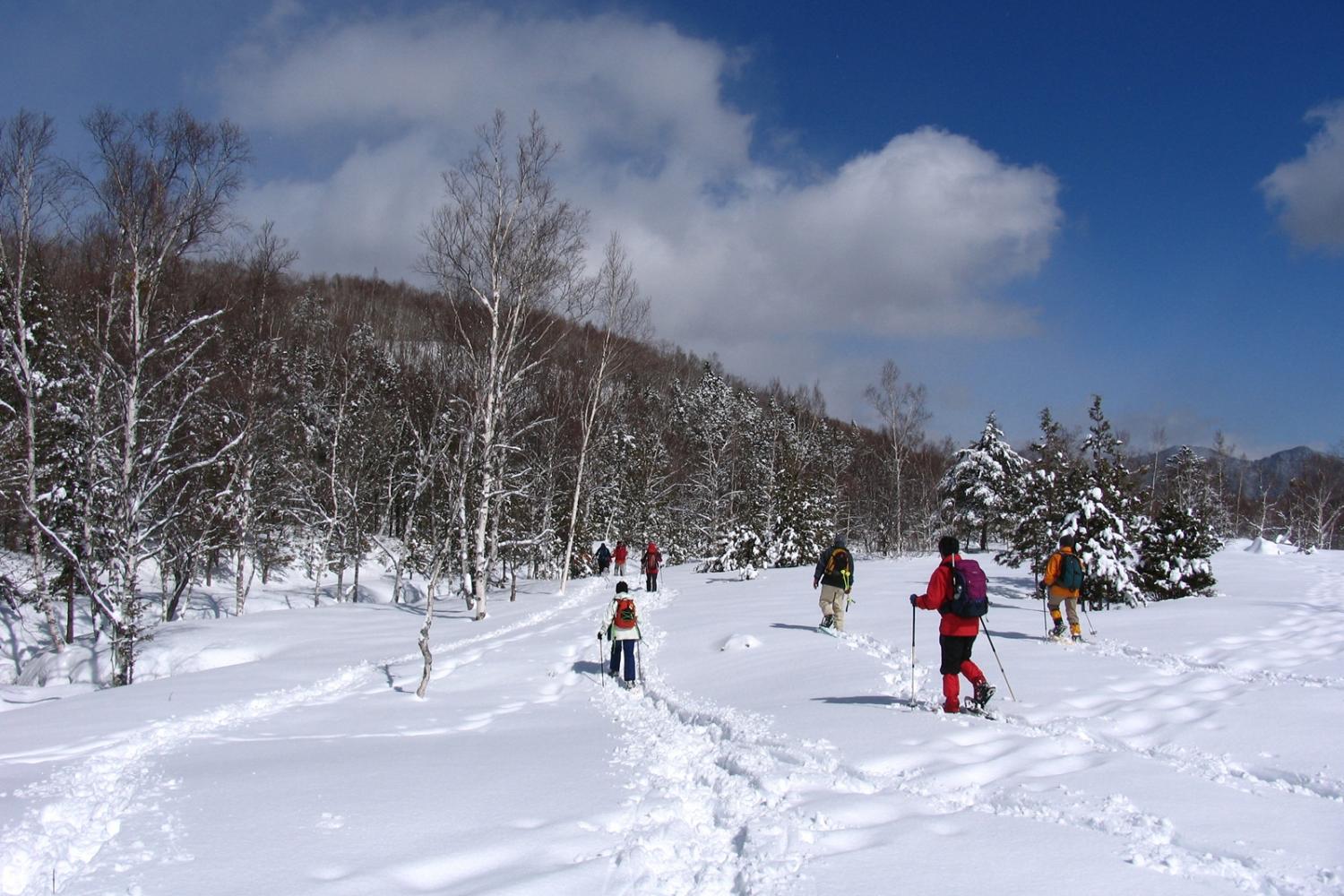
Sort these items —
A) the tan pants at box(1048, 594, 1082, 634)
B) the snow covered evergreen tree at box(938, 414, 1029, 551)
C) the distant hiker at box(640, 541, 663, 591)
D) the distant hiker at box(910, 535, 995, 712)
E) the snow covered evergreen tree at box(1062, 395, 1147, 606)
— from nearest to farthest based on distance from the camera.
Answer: the distant hiker at box(910, 535, 995, 712) → the tan pants at box(1048, 594, 1082, 634) → the snow covered evergreen tree at box(1062, 395, 1147, 606) → the distant hiker at box(640, 541, 663, 591) → the snow covered evergreen tree at box(938, 414, 1029, 551)

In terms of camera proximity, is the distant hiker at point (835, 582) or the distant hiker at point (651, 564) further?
the distant hiker at point (651, 564)

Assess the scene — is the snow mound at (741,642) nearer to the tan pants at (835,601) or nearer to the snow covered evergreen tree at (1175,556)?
the tan pants at (835,601)

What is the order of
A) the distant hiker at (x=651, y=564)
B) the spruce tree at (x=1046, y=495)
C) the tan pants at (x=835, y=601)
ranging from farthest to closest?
the distant hiker at (x=651, y=564), the spruce tree at (x=1046, y=495), the tan pants at (x=835, y=601)

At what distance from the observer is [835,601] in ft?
46.2

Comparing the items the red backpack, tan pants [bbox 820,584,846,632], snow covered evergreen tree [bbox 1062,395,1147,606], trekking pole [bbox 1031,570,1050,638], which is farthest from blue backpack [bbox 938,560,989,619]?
snow covered evergreen tree [bbox 1062,395,1147,606]

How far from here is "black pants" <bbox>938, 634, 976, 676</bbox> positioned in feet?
26.1

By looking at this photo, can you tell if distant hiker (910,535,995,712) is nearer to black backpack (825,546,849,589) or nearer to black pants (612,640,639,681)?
black pants (612,640,639,681)

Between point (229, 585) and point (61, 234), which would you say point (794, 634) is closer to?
point (61, 234)

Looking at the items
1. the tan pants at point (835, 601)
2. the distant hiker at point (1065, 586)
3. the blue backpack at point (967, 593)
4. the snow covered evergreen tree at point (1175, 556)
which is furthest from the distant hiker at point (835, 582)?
the snow covered evergreen tree at point (1175, 556)

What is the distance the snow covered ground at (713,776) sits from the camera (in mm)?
4211

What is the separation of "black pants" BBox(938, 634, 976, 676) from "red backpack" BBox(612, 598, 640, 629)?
480cm

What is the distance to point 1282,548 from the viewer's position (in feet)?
110

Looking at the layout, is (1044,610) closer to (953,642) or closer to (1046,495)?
(1046,495)

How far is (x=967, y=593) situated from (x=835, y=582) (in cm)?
629
